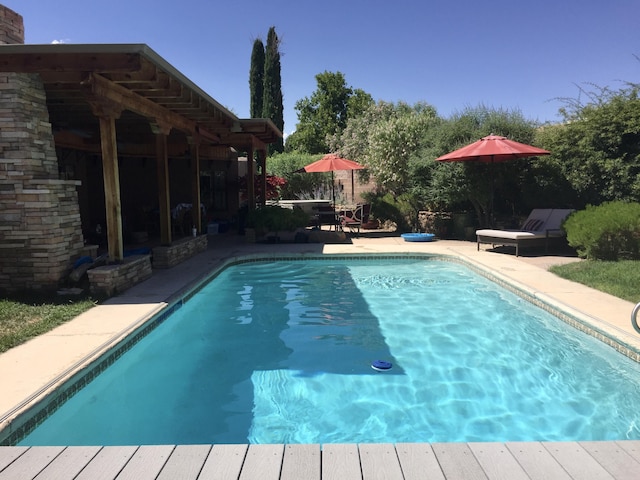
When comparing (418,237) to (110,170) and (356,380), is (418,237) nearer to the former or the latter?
(110,170)

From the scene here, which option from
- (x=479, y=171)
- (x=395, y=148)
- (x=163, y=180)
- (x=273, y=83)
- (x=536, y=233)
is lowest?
(x=536, y=233)

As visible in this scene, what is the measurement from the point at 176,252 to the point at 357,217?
629 centimetres

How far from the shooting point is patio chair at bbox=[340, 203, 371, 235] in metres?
13.4

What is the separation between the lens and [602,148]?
10.1 meters

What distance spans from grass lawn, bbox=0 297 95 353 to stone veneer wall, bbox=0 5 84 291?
1.70 feet

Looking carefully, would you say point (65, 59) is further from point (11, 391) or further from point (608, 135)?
point (608, 135)

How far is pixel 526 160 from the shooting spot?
11.4 m

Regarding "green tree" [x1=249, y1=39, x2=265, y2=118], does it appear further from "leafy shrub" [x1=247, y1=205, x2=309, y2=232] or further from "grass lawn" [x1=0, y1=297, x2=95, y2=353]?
"grass lawn" [x1=0, y1=297, x2=95, y2=353]

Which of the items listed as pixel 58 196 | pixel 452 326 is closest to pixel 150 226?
pixel 58 196

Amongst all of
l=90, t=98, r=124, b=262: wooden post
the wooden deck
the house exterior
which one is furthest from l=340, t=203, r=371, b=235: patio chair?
the wooden deck

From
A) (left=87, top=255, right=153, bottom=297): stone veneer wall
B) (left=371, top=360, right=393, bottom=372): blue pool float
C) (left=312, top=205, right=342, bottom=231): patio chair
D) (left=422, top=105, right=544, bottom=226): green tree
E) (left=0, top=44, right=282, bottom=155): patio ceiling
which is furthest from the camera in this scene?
(left=312, top=205, right=342, bottom=231): patio chair

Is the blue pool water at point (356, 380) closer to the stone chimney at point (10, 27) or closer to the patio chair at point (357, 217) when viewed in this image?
the stone chimney at point (10, 27)

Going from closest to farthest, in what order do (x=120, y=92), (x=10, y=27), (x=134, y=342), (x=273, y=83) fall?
(x=134, y=342), (x=10, y=27), (x=120, y=92), (x=273, y=83)

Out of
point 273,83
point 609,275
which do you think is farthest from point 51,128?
point 273,83
